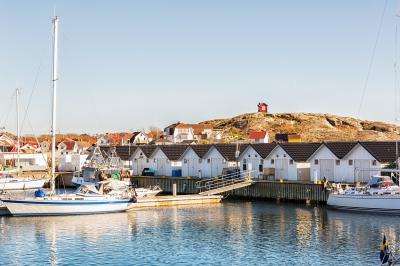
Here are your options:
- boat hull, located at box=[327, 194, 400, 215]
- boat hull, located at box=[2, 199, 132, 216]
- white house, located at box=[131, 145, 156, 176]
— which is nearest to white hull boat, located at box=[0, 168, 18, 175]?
white house, located at box=[131, 145, 156, 176]

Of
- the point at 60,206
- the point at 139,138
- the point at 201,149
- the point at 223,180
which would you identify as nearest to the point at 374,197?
the point at 223,180

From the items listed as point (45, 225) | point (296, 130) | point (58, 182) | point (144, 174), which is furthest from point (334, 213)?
point (296, 130)

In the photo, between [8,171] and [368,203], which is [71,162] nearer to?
[8,171]

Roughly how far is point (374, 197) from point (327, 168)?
542 inches

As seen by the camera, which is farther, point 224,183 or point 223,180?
point 223,180

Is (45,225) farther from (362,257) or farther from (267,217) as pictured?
(362,257)

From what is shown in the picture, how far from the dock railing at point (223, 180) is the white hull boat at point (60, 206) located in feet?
60.1

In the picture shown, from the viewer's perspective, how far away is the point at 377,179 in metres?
53.1

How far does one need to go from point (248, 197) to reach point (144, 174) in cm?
2293

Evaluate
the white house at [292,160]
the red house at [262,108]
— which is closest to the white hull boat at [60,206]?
the white house at [292,160]

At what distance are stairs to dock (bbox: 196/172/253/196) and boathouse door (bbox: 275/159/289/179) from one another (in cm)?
357

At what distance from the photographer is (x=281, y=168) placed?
2776 inches

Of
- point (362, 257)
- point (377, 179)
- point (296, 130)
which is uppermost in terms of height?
point (296, 130)

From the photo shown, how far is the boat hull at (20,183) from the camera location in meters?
79.2
